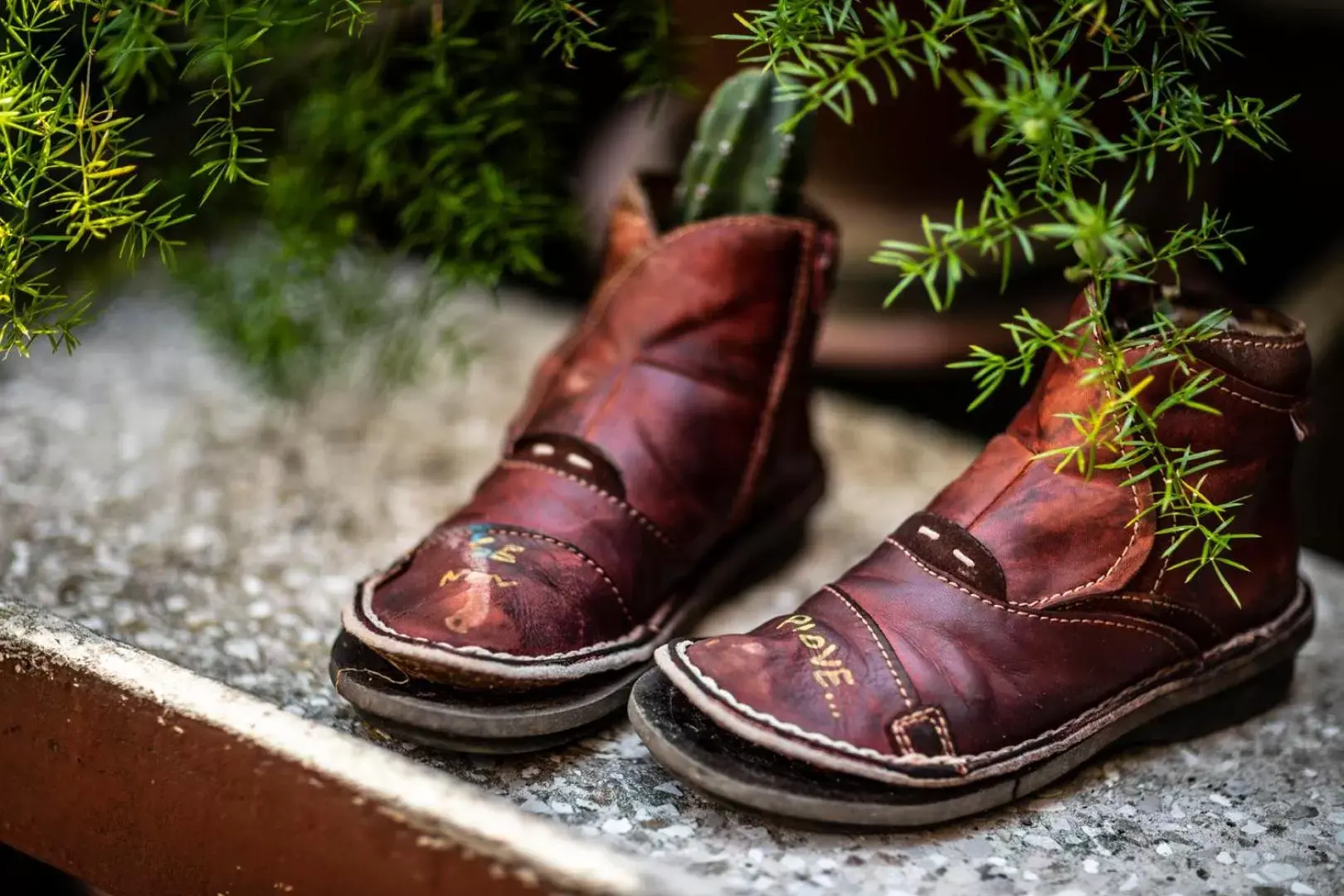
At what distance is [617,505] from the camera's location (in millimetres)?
870

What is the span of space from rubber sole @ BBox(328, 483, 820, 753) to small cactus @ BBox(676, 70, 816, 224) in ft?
1.25

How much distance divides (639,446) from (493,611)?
0.64 ft

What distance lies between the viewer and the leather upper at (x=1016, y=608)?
0.71 m

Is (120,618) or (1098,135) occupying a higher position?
(1098,135)

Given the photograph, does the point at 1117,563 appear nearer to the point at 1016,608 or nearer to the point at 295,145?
the point at 1016,608

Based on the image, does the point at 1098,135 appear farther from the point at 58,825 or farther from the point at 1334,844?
the point at 58,825

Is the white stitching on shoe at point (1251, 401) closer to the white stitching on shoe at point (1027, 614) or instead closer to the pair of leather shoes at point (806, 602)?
the pair of leather shoes at point (806, 602)

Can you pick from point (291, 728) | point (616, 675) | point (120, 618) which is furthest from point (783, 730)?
point (120, 618)

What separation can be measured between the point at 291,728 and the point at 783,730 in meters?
0.29

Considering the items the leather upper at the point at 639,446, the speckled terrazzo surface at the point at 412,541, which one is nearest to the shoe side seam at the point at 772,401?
the leather upper at the point at 639,446

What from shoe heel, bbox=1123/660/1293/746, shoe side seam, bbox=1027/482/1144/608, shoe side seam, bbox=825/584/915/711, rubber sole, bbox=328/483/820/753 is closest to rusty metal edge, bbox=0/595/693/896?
rubber sole, bbox=328/483/820/753

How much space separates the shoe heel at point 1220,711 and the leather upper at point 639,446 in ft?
1.16

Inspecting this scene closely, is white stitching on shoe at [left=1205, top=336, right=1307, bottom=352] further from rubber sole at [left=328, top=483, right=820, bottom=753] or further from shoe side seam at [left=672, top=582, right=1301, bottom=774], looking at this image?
rubber sole at [left=328, top=483, right=820, bottom=753]

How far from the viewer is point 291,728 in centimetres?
69
